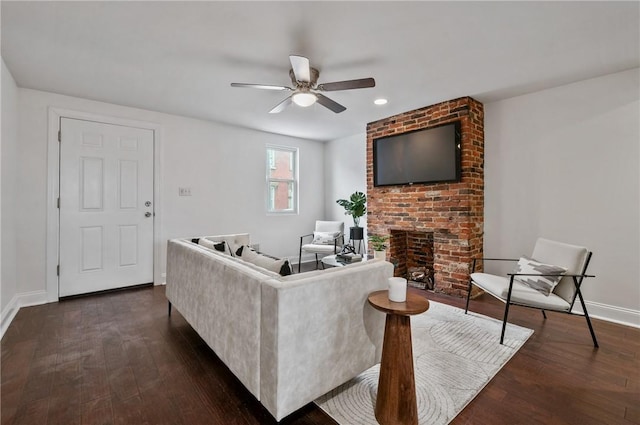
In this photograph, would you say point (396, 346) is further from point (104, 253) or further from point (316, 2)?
point (104, 253)

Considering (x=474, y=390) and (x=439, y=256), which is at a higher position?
(x=439, y=256)

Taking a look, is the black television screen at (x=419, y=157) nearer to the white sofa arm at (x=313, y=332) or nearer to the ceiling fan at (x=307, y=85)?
the ceiling fan at (x=307, y=85)

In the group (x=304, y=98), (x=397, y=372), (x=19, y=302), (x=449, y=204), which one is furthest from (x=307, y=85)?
(x=19, y=302)

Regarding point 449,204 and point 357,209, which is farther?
point 357,209

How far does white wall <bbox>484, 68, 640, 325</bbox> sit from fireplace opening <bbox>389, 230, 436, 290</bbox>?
2.63 feet

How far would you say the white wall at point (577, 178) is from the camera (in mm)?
2660

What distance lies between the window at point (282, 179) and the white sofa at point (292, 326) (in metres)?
3.32

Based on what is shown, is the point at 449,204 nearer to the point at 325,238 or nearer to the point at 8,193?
the point at 325,238

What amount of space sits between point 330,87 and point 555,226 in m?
2.81

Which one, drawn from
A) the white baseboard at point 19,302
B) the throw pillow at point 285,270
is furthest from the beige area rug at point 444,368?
the white baseboard at point 19,302

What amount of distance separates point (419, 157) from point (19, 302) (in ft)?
15.9

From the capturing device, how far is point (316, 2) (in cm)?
176

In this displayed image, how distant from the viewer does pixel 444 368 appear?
1.93m

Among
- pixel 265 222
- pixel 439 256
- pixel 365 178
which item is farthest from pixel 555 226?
pixel 265 222
